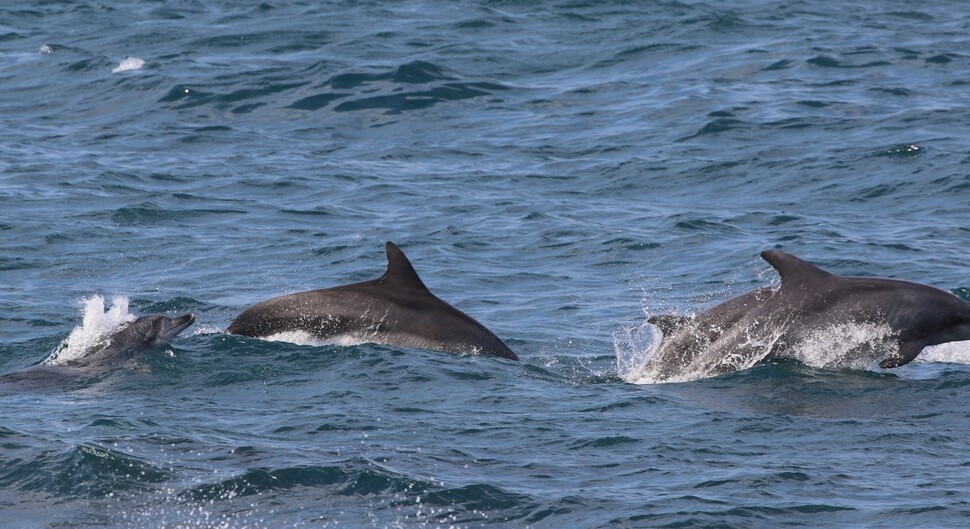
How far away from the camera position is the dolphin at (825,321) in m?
14.2

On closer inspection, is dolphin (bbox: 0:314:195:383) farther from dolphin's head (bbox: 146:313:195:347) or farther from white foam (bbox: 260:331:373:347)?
white foam (bbox: 260:331:373:347)

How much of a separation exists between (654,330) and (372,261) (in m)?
5.09

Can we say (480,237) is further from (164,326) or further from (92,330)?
(92,330)

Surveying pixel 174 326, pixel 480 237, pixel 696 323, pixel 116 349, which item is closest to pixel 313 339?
pixel 174 326

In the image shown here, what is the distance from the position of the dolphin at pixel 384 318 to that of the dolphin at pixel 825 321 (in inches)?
75.6

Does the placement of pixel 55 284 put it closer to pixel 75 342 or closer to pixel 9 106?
pixel 75 342

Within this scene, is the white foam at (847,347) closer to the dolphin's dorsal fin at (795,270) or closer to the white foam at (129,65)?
the dolphin's dorsal fin at (795,270)

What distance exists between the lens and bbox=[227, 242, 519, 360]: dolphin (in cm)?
1509

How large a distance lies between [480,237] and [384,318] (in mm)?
6461

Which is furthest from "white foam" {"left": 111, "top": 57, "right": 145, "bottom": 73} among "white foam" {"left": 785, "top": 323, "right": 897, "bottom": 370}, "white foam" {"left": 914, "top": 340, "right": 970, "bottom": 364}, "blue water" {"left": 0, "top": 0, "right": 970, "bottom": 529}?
"white foam" {"left": 785, "top": 323, "right": 897, "bottom": 370}

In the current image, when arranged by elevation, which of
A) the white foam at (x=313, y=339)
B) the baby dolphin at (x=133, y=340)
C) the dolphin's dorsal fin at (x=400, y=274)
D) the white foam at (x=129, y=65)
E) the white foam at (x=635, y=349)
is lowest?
the white foam at (x=635, y=349)

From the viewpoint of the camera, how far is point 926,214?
71.3 ft

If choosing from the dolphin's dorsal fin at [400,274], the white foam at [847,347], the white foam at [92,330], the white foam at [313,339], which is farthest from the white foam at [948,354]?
the white foam at [92,330]

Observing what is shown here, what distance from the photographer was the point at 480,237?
70.8ft
